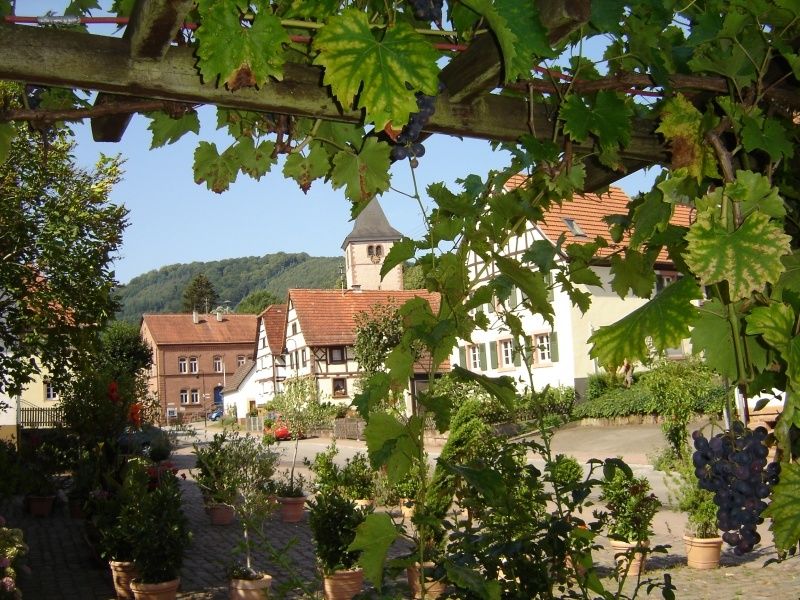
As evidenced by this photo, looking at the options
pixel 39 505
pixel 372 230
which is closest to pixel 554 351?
pixel 39 505

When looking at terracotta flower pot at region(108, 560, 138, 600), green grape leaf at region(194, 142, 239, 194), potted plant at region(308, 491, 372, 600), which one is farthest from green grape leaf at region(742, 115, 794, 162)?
terracotta flower pot at region(108, 560, 138, 600)

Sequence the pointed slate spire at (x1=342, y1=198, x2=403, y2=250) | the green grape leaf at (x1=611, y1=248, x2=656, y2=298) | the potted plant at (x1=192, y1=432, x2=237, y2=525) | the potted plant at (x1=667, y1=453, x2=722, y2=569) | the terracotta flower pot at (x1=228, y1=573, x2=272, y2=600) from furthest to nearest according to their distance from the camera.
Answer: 1. the pointed slate spire at (x1=342, y1=198, x2=403, y2=250)
2. the potted plant at (x1=192, y1=432, x2=237, y2=525)
3. the potted plant at (x1=667, y1=453, x2=722, y2=569)
4. the terracotta flower pot at (x1=228, y1=573, x2=272, y2=600)
5. the green grape leaf at (x1=611, y1=248, x2=656, y2=298)

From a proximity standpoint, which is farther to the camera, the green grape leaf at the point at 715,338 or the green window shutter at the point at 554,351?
the green window shutter at the point at 554,351

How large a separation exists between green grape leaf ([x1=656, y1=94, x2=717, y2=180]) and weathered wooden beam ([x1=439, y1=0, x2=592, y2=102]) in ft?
1.47

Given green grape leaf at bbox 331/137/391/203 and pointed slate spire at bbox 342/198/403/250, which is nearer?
green grape leaf at bbox 331/137/391/203

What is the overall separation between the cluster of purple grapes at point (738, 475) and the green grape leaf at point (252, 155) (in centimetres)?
139

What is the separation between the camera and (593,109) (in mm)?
1966

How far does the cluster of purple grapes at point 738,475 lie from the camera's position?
1.67 m

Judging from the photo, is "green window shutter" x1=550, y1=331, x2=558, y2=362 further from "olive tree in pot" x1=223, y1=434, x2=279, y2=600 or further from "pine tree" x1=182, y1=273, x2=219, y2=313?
"pine tree" x1=182, y1=273, x2=219, y2=313

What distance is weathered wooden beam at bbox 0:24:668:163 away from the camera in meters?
1.49

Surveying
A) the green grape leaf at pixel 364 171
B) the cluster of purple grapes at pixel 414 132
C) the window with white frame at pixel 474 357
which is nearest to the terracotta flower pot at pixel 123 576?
the green grape leaf at pixel 364 171

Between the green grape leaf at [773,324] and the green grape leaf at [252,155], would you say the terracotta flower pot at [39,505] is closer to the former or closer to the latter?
the green grape leaf at [252,155]

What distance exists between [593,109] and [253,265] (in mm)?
193430

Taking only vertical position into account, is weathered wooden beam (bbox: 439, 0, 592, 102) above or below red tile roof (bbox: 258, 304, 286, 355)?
below
